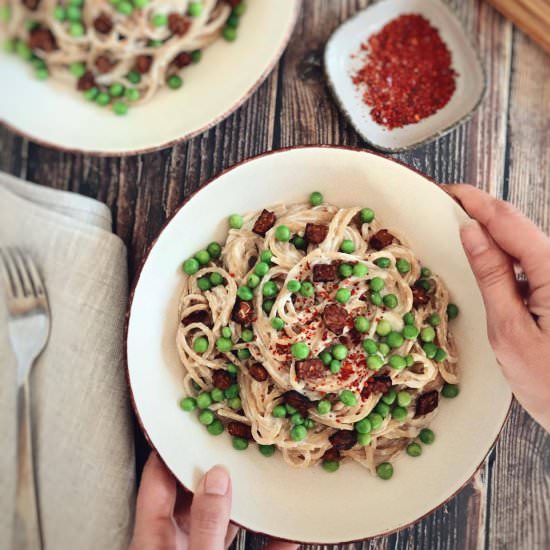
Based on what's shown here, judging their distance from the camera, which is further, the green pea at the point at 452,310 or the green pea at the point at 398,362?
the green pea at the point at 452,310

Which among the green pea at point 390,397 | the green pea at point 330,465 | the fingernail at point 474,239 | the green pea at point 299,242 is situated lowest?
the green pea at point 330,465

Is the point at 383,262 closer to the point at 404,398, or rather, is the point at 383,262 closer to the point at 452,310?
the point at 452,310

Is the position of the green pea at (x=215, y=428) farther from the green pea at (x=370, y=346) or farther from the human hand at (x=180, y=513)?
the green pea at (x=370, y=346)

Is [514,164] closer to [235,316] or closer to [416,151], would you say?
[416,151]

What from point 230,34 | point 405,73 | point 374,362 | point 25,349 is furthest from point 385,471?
point 230,34

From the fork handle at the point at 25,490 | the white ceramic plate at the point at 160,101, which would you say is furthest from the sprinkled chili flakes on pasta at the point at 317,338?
the fork handle at the point at 25,490

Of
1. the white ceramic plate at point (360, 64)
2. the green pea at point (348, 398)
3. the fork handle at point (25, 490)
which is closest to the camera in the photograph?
the green pea at point (348, 398)

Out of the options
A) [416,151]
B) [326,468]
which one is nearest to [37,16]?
[416,151]
